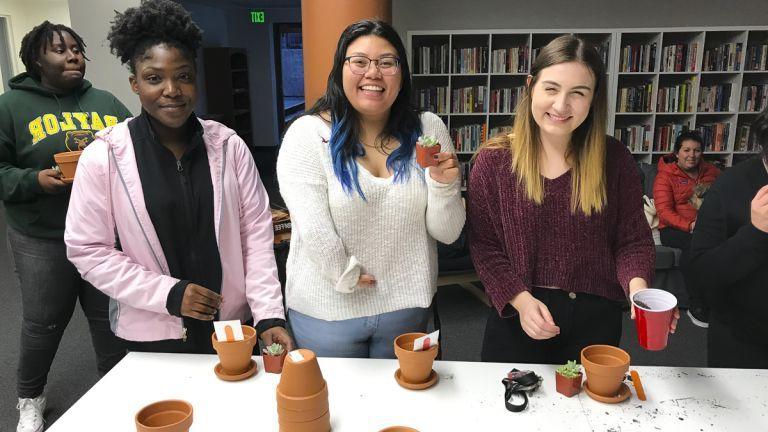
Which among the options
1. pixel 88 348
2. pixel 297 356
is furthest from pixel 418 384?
pixel 88 348

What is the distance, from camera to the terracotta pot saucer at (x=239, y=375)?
1409 millimetres

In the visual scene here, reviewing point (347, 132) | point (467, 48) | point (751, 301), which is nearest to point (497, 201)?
point (347, 132)

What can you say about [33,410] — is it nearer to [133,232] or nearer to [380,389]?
[133,232]

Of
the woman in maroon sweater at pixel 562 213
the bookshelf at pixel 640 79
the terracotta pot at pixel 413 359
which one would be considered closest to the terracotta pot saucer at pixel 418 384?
the terracotta pot at pixel 413 359

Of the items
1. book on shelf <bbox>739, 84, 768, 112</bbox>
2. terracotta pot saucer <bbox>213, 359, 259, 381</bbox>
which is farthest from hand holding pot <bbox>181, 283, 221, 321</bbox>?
book on shelf <bbox>739, 84, 768, 112</bbox>

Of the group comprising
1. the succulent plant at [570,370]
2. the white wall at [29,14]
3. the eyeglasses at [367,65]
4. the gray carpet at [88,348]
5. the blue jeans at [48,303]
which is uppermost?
the white wall at [29,14]

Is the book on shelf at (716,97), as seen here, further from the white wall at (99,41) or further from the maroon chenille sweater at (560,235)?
the white wall at (99,41)

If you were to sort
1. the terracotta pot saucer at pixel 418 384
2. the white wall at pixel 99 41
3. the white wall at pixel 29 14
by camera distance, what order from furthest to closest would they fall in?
1. the white wall at pixel 29 14
2. the white wall at pixel 99 41
3. the terracotta pot saucer at pixel 418 384

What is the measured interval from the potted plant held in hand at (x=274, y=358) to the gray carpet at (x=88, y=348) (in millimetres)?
1667

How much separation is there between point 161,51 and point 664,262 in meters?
3.52

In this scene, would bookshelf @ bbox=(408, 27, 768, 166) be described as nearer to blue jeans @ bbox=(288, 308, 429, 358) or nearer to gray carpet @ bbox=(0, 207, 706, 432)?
gray carpet @ bbox=(0, 207, 706, 432)

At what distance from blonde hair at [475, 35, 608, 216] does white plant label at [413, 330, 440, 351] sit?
1.49ft

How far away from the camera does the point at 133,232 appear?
1.50m

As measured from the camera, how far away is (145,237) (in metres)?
1.51
